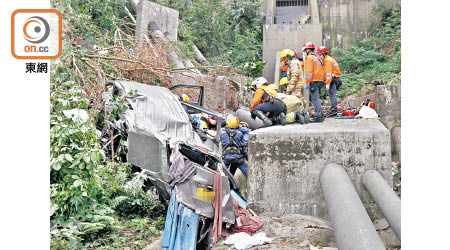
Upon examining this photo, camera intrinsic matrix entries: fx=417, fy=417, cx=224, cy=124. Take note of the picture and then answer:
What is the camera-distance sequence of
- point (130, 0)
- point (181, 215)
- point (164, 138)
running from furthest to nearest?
point (130, 0) → point (164, 138) → point (181, 215)

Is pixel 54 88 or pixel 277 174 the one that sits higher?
pixel 54 88

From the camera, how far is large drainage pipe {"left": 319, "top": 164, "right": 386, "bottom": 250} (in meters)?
3.25

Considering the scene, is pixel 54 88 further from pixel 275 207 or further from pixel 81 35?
pixel 275 207

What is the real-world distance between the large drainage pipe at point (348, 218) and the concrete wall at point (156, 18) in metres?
8.85

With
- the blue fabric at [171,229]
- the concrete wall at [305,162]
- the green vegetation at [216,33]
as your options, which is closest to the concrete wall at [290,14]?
the green vegetation at [216,33]

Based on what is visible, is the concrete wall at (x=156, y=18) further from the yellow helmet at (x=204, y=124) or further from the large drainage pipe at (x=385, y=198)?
the large drainage pipe at (x=385, y=198)

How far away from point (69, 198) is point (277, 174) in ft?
9.27

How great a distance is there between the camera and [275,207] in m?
6.04

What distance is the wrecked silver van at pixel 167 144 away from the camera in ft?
18.9

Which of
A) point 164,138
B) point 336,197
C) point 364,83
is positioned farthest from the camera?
point 364,83

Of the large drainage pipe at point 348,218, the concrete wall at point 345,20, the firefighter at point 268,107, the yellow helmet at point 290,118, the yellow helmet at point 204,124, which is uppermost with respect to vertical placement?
the concrete wall at point 345,20

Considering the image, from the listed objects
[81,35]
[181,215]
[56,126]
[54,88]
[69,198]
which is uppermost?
[81,35]

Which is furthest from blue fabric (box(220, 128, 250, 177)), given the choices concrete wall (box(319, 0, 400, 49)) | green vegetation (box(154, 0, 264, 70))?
Result: concrete wall (box(319, 0, 400, 49))

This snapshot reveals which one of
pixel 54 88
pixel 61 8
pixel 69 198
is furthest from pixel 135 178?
pixel 61 8
